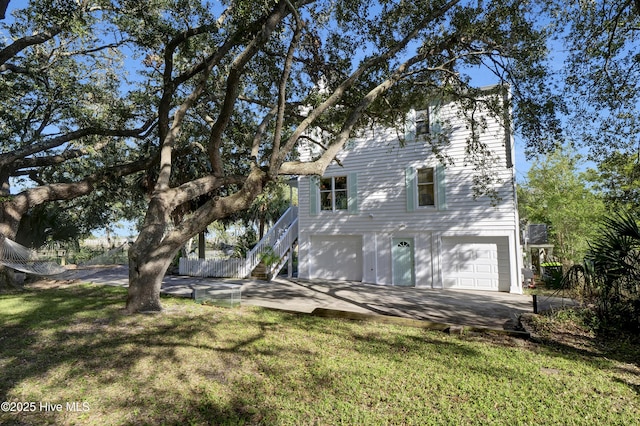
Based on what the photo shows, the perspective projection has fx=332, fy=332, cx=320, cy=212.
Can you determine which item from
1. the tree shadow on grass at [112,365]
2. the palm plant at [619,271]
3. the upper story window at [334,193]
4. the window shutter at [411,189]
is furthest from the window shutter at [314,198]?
the palm plant at [619,271]

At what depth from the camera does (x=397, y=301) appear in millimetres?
9766

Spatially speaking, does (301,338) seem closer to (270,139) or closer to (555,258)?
(270,139)

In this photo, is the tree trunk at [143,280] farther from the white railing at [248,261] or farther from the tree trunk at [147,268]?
the white railing at [248,261]

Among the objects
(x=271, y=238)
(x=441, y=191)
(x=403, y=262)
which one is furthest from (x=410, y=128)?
(x=271, y=238)

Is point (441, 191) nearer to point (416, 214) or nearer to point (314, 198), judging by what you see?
point (416, 214)

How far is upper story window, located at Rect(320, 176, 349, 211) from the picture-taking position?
14766mm

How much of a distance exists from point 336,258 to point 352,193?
2.97 m

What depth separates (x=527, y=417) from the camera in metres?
3.21

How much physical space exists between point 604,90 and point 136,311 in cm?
1146

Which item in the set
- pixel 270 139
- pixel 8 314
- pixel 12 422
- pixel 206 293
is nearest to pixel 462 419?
pixel 12 422

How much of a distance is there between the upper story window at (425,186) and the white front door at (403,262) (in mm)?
1634

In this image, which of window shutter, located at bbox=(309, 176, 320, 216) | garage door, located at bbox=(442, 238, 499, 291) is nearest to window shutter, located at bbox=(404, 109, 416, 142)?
garage door, located at bbox=(442, 238, 499, 291)

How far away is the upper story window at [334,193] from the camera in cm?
1477

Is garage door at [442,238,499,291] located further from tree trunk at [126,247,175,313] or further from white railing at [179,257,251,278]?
tree trunk at [126,247,175,313]
